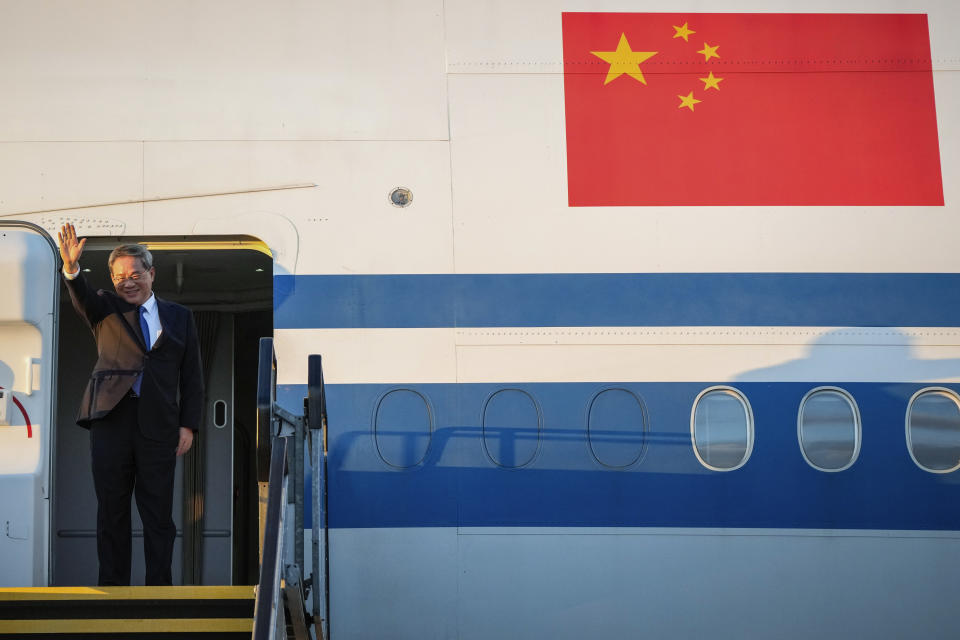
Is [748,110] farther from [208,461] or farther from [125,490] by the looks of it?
[208,461]

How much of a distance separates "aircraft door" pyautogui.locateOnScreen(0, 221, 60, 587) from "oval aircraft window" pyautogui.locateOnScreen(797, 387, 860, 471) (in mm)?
3347

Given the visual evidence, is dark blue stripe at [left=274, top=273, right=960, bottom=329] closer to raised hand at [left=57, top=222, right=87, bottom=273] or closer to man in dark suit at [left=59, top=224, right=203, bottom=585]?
man in dark suit at [left=59, top=224, right=203, bottom=585]

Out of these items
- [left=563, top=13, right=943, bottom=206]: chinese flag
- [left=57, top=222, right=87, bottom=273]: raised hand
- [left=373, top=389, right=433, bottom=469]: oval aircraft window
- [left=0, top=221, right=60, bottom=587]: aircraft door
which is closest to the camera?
[left=57, top=222, right=87, bottom=273]: raised hand

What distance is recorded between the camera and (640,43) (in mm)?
4465

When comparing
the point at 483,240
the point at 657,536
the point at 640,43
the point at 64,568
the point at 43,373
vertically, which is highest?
the point at 640,43

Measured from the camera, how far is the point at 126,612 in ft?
11.6

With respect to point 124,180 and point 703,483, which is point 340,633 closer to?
point 703,483

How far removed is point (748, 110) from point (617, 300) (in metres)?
1.14

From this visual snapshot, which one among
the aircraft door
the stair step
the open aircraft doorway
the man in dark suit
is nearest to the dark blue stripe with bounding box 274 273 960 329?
the man in dark suit

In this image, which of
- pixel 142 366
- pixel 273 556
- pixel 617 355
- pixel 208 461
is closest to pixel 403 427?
pixel 617 355

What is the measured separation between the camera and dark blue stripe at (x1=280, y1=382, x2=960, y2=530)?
4062 millimetres

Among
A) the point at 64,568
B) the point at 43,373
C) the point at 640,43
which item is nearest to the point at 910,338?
the point at 640,43

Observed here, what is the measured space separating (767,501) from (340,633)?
6.41 feet

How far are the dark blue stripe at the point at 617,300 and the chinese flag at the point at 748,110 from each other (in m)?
0.39
